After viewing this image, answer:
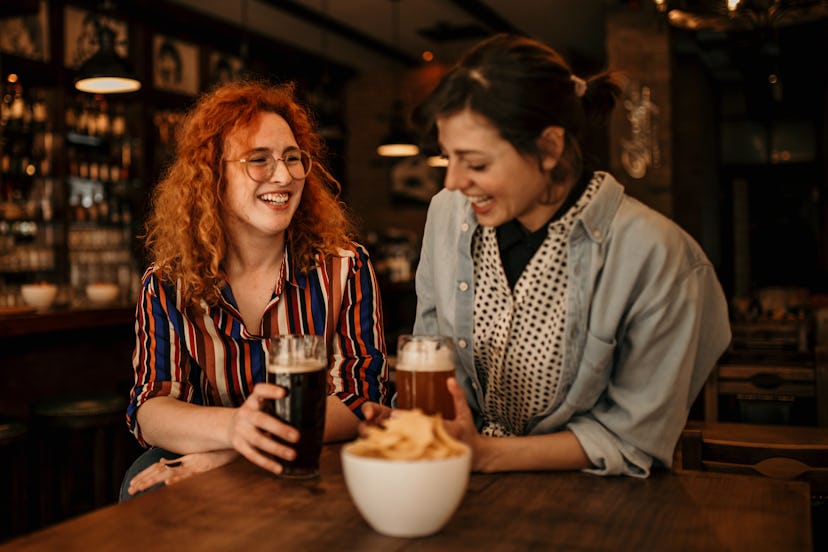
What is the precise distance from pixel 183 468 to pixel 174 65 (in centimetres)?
591

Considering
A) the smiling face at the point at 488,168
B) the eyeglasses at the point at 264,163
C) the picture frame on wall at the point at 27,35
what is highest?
the picture frame on wall at the point at 27,35

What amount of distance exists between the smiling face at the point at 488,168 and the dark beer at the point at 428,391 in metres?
0.27

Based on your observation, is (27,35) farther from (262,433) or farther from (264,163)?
(262,433)

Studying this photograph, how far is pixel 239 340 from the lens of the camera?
1.82 metres

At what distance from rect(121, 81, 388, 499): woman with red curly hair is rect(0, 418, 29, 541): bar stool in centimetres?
173

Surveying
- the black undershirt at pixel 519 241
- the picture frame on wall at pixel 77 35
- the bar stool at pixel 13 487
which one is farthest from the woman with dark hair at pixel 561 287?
the picture frame on wall at pixel 77 35

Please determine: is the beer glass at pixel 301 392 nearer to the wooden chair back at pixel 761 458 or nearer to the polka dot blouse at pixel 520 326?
the polka dot blouse at pixel 520 326

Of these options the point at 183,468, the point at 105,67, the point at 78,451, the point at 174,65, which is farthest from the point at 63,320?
the point at 174,65

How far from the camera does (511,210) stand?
53.9 inches

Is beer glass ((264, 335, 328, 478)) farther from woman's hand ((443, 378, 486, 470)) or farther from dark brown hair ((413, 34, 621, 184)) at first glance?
dark brown hair ((413, 34, 621, 184))

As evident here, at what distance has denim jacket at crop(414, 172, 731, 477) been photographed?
1.34 metres

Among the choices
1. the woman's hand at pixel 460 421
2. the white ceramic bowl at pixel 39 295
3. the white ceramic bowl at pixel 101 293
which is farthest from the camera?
the white ceramic bowl at pixel 101 293

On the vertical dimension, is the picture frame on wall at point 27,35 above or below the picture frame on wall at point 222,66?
below

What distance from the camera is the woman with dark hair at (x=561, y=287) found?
1312mm
